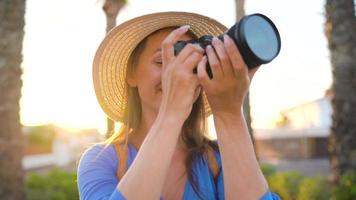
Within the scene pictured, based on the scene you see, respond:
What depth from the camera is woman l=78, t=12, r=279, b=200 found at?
1.44 m

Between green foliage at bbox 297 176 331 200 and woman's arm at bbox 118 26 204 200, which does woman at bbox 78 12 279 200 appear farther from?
green foliage at bbox 297 176 331 200

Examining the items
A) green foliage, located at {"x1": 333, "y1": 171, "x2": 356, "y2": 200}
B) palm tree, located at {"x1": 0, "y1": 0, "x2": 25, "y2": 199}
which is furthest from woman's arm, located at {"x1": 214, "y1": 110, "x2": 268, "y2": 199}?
green foliage, located at {"x1": 333, "y1": 171, "x2": 356, "y2": 200}

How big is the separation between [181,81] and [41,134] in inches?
1289

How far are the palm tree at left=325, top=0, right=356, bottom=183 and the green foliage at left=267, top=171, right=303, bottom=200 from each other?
10.1 ft

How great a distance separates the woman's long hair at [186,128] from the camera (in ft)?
6.40

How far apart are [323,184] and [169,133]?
862 cm

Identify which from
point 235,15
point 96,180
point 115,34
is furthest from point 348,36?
point 96,180

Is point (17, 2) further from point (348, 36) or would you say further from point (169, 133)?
point (169, 133)

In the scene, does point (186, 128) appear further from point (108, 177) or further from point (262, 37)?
point (262, 37)

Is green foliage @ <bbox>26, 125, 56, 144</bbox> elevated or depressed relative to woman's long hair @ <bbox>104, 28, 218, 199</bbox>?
depressed

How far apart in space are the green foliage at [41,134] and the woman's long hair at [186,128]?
102 feet

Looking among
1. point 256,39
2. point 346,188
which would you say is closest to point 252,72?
point 256,39

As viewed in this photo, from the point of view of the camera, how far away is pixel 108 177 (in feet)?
5.45

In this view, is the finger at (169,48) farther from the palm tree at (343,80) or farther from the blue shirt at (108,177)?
the palm tree at (343,80)
